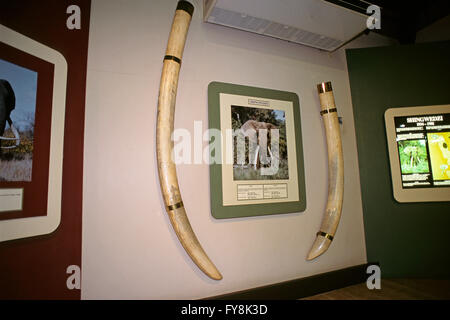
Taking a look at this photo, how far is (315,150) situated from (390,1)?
1.82 meters

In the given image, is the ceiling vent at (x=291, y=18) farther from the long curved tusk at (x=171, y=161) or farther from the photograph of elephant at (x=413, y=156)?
the photograph of elephant at (x=413, y=156)

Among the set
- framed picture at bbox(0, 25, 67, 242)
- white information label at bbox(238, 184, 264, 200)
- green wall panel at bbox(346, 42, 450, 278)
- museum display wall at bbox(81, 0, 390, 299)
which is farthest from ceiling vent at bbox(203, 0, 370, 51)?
white information label at bbox(238, 184, 264, 200)

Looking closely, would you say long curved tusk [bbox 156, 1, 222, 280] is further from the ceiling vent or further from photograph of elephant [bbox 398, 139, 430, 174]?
photograph of elephant [bbox 398, 139, 430, 174]

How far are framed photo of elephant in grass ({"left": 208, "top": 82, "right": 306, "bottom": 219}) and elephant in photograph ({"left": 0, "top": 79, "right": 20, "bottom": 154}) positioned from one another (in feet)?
2.92

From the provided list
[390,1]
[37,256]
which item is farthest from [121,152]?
[390,1]

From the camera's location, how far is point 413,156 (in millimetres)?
1718

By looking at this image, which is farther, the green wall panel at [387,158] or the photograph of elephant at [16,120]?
the green wall panel at [387,158]

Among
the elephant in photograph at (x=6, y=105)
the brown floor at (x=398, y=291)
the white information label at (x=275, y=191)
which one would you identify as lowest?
the brown floor at (x=398, y=291)

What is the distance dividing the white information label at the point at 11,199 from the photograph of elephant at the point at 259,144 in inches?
39.7

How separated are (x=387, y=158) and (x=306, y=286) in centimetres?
122

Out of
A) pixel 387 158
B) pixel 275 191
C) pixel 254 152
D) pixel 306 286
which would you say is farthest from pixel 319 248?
pixel 387 158

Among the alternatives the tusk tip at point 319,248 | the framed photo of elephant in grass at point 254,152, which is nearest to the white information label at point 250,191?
the framed photo of elephant in grass at point 254,152

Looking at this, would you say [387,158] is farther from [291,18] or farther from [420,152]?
[291,18]

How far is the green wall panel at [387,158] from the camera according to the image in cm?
168
